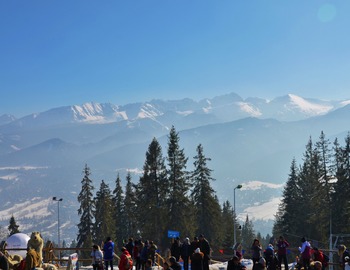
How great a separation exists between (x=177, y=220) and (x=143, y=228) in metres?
4.42

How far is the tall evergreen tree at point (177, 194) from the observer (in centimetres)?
5266

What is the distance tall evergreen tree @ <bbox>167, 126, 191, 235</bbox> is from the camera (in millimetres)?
52656

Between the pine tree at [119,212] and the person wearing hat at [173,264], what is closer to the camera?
the person wearing hat at [173,264]

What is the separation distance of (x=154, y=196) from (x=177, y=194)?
2.87 metres

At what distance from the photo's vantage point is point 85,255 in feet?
203

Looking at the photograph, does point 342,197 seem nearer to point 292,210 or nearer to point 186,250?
point 292,210

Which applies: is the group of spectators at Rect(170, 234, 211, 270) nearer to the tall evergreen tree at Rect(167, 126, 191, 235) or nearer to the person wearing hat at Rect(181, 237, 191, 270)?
the person wearing hat at Rect(181, 237, 191, 270)

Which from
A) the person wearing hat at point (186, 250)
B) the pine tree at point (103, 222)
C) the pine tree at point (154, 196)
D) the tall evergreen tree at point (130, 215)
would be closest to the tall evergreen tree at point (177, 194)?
the pine tree at point (154, 196)

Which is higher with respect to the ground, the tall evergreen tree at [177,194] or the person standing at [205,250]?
the tall evergreen tree at [177,194]

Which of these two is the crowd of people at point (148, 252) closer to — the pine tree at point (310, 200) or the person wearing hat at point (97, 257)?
the person wearing hat at point (97, 257)

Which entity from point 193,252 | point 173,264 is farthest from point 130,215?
point 173,264

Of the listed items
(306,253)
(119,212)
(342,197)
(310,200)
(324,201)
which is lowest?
(306,253)

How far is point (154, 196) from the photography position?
54.2m

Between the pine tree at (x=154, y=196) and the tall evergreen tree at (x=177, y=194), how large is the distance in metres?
0.72
